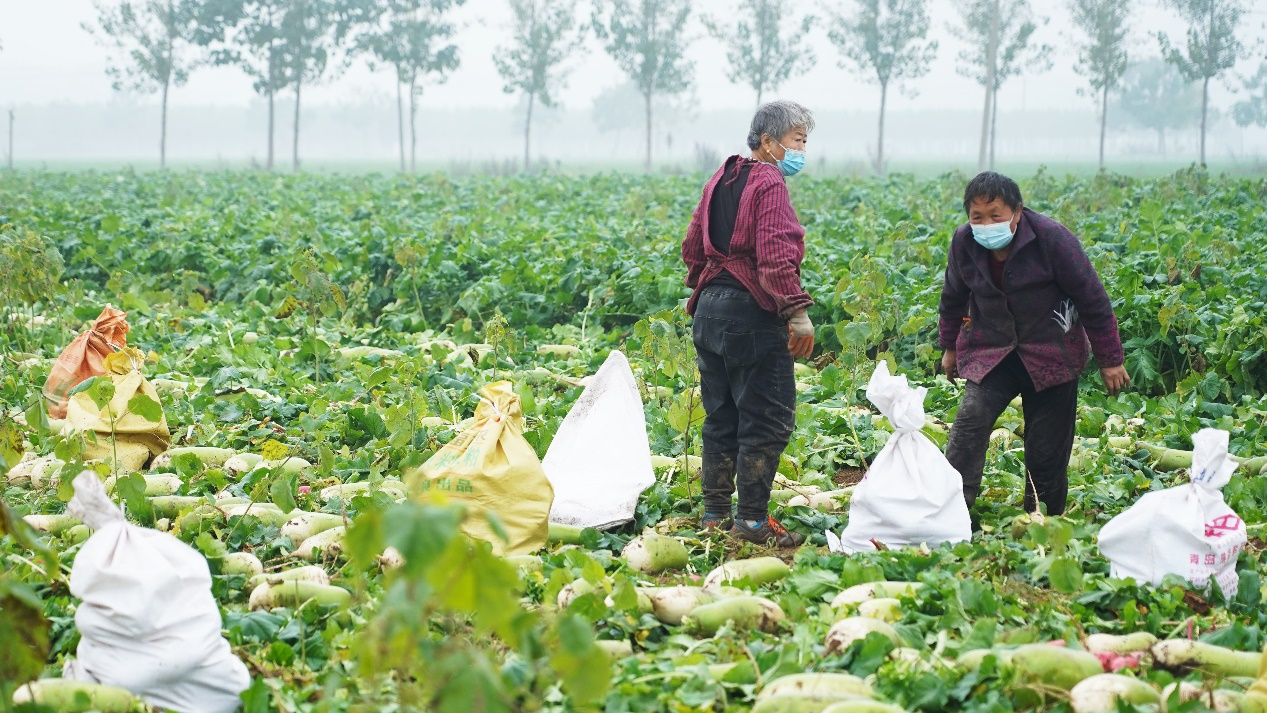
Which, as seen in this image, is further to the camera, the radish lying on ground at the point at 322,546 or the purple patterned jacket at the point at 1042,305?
the purple patterned jacket at the point at 1042,305

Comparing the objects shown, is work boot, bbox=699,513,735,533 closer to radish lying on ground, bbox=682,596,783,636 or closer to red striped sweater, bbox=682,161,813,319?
red striped sweater, bbox=682,161,813,319

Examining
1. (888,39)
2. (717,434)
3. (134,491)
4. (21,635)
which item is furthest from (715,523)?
(888,39)

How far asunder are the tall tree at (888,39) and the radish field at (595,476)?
103 ft

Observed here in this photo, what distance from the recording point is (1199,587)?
139 inches

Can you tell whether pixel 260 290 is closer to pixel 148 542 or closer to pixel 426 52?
pixel 148 542

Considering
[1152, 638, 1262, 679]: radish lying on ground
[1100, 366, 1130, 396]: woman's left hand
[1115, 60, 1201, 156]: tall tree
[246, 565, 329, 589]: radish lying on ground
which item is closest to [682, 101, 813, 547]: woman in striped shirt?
[1100, 366, 1130, 396]: woman's left hand

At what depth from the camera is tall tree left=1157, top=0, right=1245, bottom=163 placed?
126ft

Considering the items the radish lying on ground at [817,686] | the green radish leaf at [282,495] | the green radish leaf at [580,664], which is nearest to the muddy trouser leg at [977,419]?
the radish lying on ground at [817,686]

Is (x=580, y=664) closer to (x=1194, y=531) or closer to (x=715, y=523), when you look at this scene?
Result: (x=1194, y=531)

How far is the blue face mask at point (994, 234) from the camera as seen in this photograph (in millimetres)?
4137

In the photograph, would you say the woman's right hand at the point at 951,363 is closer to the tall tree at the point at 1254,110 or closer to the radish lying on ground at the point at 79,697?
the radish lying on ground at the point at 79,697

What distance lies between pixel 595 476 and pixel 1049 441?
181 centimetres

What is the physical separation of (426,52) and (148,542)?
43.8 m

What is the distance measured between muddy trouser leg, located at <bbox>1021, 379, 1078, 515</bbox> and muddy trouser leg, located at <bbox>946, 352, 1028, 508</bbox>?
0.09 meters
